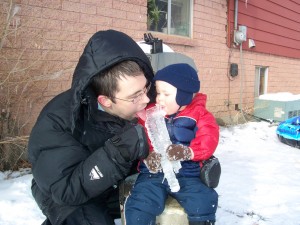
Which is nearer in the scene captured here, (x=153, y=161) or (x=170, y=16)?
(x=153, y=161)

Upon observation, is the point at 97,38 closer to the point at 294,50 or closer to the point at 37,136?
the point at 37,136

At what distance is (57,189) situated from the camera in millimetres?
1546

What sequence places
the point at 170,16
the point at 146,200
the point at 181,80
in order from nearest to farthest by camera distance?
1. the point at 146,200
2. the point at 181,80
3. the point at 170,16

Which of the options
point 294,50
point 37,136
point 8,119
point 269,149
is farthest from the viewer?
point 294,50

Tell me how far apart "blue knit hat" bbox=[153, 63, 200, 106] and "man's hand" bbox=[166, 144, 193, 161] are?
1.12 feet

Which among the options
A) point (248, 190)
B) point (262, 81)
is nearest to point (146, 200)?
point (248, 190)

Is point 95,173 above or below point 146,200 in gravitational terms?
above

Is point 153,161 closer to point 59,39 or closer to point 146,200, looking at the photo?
point 146,200

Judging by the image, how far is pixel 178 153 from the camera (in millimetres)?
1860

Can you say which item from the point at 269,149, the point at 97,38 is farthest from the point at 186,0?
the point at 97,38

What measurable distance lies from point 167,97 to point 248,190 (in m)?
2.27

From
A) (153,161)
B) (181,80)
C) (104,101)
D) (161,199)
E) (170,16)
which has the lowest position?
(161,199)

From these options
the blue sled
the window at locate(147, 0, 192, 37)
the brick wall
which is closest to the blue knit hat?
the brick wall

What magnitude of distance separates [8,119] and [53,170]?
108 inches
